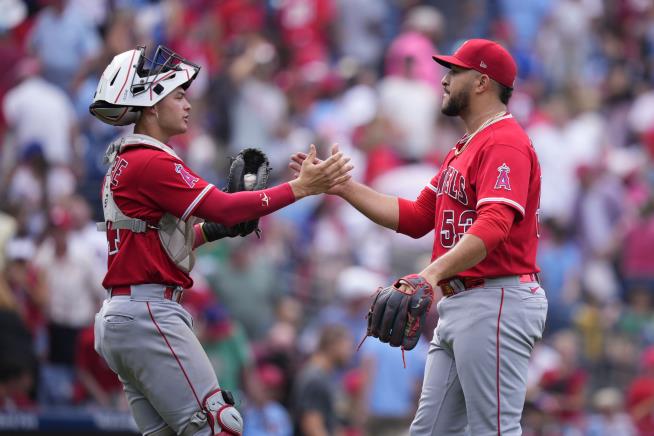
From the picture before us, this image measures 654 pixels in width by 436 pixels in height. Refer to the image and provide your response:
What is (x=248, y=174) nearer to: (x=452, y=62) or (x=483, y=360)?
(x=452, y=62)

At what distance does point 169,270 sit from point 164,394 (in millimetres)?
606

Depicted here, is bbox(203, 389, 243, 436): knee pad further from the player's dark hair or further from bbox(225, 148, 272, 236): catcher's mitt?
the player's dark hair

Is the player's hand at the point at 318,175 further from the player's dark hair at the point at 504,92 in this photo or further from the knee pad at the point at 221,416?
the knee pad at the point at 221,416

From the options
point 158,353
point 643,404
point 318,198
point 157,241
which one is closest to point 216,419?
point 158,353

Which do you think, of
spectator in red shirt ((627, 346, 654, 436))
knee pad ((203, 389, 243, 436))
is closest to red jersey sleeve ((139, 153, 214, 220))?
knee pad ((203, 389, 243, 436))

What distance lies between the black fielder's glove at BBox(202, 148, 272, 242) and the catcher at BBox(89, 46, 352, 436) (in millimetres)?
160

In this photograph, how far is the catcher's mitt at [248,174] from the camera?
6539mm

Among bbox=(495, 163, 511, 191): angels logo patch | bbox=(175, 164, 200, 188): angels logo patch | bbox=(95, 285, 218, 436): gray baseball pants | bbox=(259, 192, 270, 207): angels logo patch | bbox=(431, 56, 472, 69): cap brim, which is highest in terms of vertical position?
bbox=(431, 56, 472, 69): cap brim

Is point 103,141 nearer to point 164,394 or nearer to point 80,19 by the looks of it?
point 80,19

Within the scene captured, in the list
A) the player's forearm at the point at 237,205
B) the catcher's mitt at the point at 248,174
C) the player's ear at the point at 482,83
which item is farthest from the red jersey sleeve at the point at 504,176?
the catcher's mitt at the point at 248,174

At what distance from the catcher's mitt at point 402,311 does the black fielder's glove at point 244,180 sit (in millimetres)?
893

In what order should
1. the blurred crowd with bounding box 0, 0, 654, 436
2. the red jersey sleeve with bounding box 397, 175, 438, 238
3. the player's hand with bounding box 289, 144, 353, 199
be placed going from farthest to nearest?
1. the blurred crowd with bounding box 0, 0, 654, 436
2. the red jersey sleeve with bounding box 397, 175, 438, 238
3. the player's hand with bounding box 289, 144, 353, 199

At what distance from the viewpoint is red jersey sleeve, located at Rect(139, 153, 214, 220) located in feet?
20.1

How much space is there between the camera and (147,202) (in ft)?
20.3
